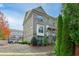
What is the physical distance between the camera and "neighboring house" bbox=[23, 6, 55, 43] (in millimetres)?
3100

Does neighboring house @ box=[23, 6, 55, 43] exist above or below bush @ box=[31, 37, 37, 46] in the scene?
above

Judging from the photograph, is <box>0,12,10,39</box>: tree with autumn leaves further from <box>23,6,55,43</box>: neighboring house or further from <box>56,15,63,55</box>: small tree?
<box>56,15,63,55</box>: small tree

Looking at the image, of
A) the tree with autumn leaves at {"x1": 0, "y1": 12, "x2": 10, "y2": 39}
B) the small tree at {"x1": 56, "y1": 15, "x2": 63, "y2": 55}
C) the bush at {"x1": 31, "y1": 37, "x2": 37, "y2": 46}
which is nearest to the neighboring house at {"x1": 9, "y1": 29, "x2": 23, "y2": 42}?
the tree with autumn leaves at {"x1": 0, "y1": 12, "x2": 10, "y2": 39}

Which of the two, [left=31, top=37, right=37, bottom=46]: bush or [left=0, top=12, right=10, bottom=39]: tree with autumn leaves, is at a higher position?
[left=0, top=12, right=10, bottom=39]: tree with autumn leaves

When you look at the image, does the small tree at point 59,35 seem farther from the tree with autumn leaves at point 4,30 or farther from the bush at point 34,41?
the tree with autumn leaves at point 4,30

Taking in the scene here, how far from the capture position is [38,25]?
3.14 meters

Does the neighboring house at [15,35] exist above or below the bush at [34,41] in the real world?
above

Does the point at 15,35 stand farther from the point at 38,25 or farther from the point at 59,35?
the point at 59,35

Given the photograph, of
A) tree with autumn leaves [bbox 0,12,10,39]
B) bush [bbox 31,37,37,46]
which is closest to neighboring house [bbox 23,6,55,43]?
bush [bbox 31,37,37,46]

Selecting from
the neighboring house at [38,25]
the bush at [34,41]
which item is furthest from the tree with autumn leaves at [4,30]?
the bush at [34,41]

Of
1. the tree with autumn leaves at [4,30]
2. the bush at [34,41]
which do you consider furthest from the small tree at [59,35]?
the tree with autumn leaves at [4,30]

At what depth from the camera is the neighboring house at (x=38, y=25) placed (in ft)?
10.2

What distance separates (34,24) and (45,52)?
452 millimetres

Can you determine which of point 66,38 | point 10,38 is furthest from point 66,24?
point 10,38
